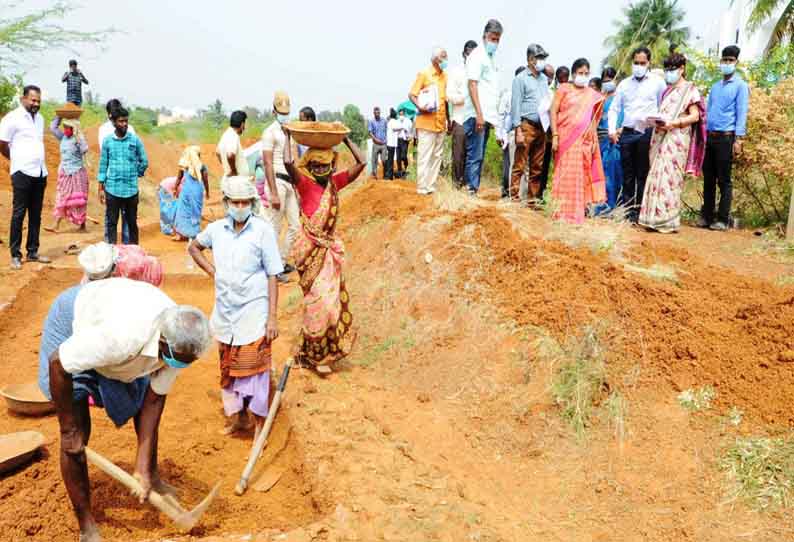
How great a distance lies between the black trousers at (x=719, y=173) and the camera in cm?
699

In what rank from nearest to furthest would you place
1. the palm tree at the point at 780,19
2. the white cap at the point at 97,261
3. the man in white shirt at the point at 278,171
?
1. the white cap at the point at 97,261
2. the man in white shirt at the point at 278,171
3. the palm tree at the point at 780,19

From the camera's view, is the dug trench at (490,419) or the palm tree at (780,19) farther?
the palm tree at (780,19)

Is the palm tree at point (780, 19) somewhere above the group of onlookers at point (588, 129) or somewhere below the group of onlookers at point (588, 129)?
above

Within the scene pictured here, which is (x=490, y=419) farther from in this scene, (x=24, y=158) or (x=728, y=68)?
(x=24, y=158)

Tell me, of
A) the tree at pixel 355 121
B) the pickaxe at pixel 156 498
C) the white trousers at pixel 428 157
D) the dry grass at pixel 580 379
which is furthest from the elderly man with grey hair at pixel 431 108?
the tree at pixel 355 121

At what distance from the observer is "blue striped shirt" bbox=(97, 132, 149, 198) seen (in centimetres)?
707

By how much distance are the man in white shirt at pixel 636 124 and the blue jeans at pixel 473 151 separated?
1528 millimetres

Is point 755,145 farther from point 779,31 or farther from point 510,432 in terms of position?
point 779,31

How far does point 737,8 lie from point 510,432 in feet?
90.8

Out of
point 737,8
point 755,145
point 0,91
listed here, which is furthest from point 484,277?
point 737,8

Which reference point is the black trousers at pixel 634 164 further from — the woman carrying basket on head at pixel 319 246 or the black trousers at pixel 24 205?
the black trousers at pixel 24 205

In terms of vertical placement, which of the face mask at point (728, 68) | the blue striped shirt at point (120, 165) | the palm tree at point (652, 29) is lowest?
the blue striped shirt at point (120, 165)

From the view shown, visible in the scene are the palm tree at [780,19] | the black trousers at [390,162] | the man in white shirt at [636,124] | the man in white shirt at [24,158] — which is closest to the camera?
the man in white shirt at [24,158]

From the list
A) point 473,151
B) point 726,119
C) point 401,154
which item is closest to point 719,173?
point 726,119
